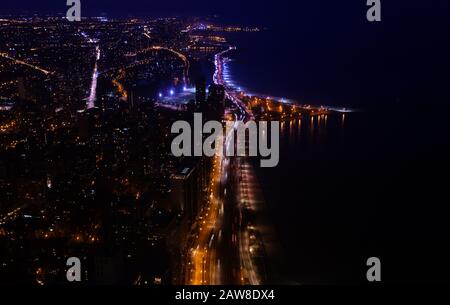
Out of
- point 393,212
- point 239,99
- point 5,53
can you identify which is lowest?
point 393,212

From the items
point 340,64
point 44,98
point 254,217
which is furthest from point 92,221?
point 340,64

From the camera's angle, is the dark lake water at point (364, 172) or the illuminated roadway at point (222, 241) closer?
the illuminated roadway at point (222, 241)

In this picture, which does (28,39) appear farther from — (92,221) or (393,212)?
(393,212)

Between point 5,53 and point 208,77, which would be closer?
point 5,53

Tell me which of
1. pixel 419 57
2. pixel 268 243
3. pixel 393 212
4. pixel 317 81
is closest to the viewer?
pixel 268 243

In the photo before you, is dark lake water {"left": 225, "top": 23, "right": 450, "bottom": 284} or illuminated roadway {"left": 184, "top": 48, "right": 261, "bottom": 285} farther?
dark lake water {"left": 225, "top": 23, "right": 450, "bottom": 284}

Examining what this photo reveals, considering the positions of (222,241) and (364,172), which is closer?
(222,241)

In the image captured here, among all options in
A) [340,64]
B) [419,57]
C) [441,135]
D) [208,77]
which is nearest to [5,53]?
[208,77]
